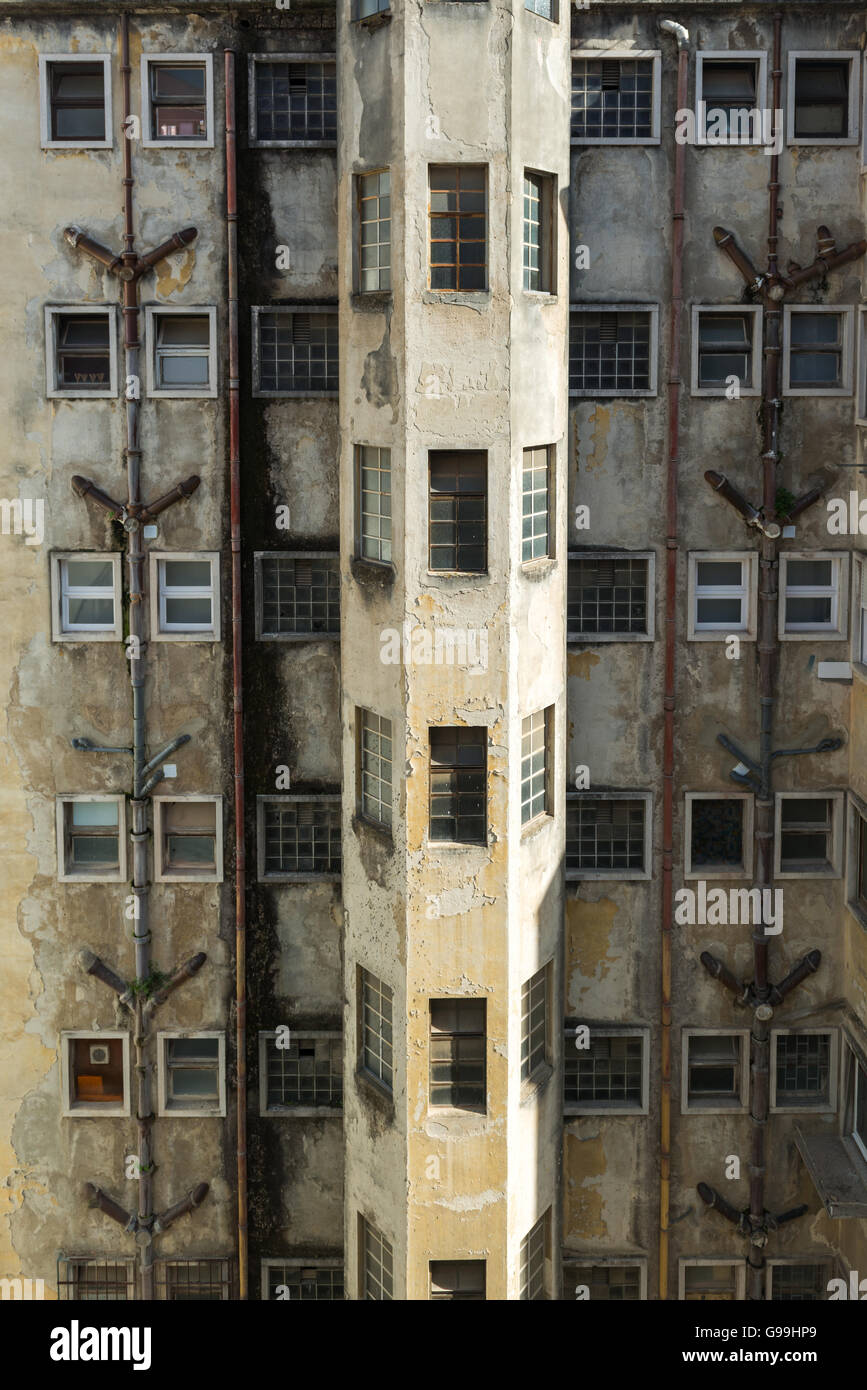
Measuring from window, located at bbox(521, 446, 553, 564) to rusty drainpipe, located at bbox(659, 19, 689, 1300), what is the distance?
120 inches

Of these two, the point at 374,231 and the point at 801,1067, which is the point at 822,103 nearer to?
the point at 374,231

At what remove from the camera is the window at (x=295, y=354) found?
24859 millimetres

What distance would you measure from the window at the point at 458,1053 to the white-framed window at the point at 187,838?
554 centimetres

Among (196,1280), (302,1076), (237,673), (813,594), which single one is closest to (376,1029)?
(302,1076)

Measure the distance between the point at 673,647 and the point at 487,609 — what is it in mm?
5156

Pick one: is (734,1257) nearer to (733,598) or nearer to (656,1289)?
(656,1289)

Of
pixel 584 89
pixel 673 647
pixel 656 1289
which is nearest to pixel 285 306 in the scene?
pixel 584 89

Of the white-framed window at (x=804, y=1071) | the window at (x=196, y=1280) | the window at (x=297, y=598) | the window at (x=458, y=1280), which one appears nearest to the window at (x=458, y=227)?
the window at (x=297, y=598)

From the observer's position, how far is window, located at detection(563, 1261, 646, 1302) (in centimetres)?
2667

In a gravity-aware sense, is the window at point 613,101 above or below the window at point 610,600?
above

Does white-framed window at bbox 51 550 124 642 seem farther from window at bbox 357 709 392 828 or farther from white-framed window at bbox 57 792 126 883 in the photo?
window at bbox 357 709 392 828

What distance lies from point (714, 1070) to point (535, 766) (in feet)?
25.4

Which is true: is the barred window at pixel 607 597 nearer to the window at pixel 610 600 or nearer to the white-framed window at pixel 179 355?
the window at pixel 610 600

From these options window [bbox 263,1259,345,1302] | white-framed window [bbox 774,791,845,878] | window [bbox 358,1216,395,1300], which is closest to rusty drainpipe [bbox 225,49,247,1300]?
window [bbox 263,1259,345,1302]
